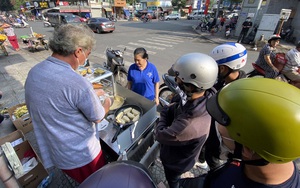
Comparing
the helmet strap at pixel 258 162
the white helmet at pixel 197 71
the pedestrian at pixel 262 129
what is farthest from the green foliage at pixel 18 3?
the helmet strap at pixel 258 162

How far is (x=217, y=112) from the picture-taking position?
2.98 ft

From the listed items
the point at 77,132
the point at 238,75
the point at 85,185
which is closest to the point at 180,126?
the point at 85,185

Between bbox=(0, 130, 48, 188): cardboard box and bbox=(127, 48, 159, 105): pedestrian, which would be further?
bbox=(127, 48, 159, 105): pedestrian

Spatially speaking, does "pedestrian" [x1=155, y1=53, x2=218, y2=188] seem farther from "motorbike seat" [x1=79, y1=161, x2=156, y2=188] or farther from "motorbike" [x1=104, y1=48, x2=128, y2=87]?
"motorbike" [x1=104, y1=48, x2=128, y2=87]

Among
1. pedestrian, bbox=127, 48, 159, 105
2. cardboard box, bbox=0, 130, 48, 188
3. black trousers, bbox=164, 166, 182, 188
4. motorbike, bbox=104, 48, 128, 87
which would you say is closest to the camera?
black trousers, bbox=164, 166, 182, 188

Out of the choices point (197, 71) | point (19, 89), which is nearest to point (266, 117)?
point (197, 71)

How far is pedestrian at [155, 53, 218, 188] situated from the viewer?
4.37ft

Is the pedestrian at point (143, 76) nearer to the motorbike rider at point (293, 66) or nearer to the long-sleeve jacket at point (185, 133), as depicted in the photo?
the long-sleeve jacket at point (185, 133)

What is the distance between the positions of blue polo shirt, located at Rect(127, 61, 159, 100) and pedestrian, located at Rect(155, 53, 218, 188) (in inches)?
46.6

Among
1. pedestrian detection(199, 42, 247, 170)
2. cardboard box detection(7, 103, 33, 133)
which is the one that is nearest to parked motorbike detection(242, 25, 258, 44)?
pedestrian detection(199, 42, 247, 170)

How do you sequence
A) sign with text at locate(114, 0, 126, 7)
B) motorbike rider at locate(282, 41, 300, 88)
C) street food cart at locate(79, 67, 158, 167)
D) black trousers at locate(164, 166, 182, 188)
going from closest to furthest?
street food cart at locate(79, 67, 158, 167)
black trousers at locate(164, 166, 182, 188)
motorbike rider at locate(282, 41, 300, 88)
sign with text at locate(114, 0, 126, 7)

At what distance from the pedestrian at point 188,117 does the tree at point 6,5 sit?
65.0 m

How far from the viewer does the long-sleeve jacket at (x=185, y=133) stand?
4.33 ft

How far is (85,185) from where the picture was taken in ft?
2.98
